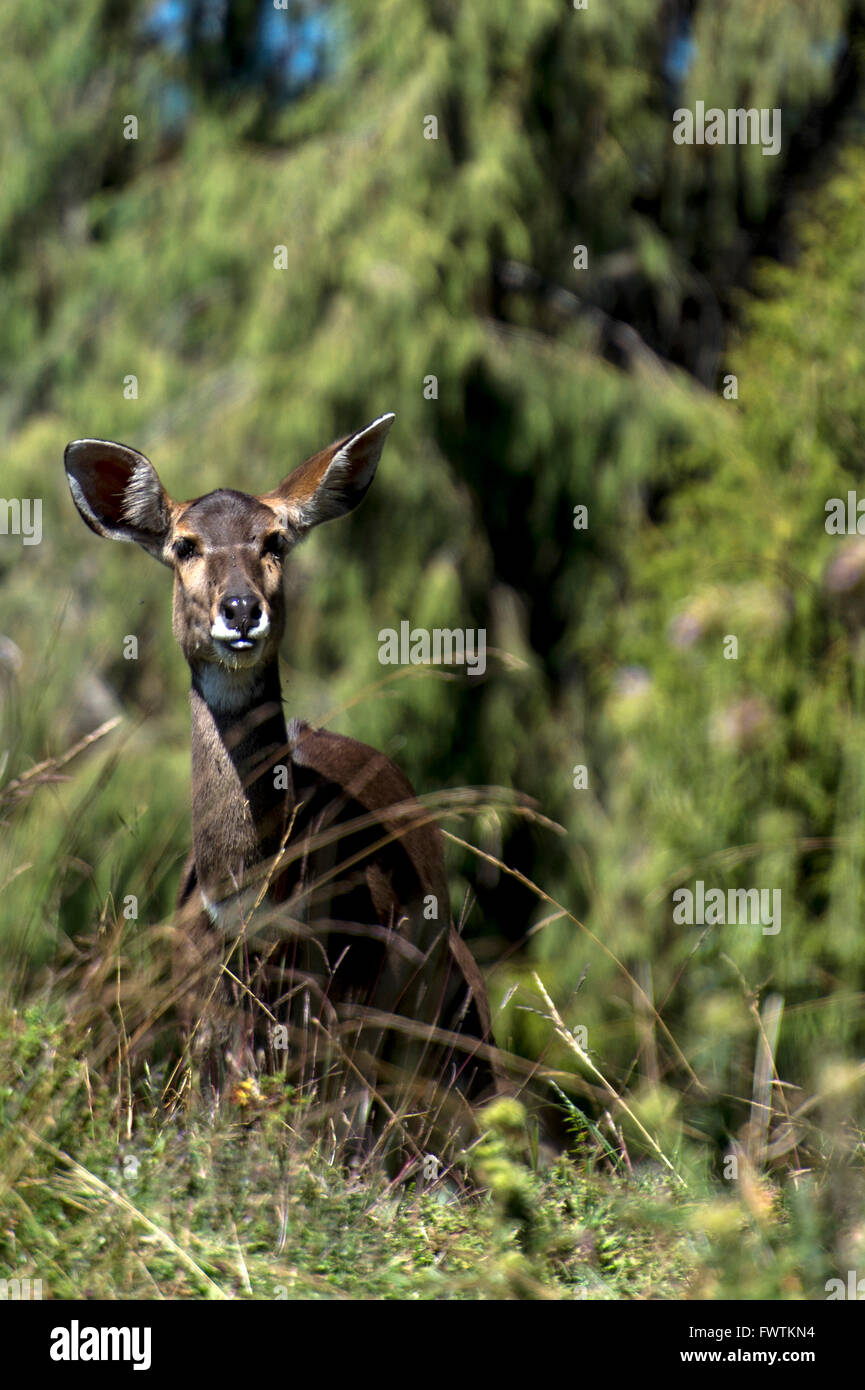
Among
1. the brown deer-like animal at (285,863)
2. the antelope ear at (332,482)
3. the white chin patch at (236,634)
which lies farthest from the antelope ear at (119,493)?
the white chin patch at (236,634)

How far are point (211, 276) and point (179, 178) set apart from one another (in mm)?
943

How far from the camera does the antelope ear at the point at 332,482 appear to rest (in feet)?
14.9

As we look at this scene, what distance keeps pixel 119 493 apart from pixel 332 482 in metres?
0.58

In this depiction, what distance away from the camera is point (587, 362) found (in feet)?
32.9

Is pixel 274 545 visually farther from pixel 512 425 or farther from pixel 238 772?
pixel 512 425

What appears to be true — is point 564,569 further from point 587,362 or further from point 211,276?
point 211,276

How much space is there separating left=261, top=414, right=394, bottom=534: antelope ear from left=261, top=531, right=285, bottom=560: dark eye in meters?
0.10

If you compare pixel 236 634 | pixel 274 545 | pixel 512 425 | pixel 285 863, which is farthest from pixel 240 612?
pixel 512 425

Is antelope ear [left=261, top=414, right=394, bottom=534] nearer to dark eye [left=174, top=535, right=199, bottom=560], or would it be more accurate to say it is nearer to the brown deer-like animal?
the brown deer-like animal

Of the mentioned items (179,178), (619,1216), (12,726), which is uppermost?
(179,178)

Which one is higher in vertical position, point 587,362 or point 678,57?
point 678,57

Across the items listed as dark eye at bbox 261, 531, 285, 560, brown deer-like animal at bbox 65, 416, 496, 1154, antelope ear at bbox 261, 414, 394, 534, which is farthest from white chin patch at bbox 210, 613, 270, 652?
antelope ear at bbox 261, 414, 394, 534

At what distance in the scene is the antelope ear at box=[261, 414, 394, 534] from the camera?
4531mm

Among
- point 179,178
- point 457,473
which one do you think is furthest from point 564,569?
point 179,178
